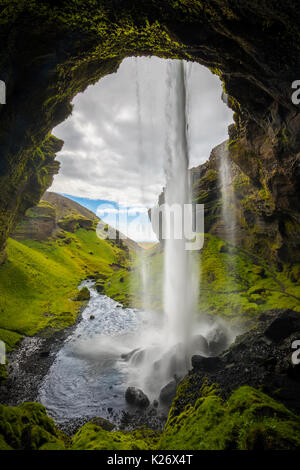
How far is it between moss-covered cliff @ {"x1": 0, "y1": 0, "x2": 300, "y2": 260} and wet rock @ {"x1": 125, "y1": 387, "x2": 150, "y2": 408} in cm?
2099

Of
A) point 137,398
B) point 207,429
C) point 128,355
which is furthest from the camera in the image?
point 128,355

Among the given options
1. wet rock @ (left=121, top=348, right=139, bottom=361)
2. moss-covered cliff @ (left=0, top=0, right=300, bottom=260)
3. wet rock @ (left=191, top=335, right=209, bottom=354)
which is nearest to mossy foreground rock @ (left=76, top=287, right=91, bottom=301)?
wet rock @ (left=121, top=348, right=139, bottom=361)

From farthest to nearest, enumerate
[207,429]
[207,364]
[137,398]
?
[137,398] < [207,364] < [207,429]

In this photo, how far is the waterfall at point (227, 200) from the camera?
54.0 metres

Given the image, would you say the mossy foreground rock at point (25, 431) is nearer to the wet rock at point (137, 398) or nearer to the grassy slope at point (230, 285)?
the wet rock at point (137, 398)

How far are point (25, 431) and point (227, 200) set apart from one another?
58432mm

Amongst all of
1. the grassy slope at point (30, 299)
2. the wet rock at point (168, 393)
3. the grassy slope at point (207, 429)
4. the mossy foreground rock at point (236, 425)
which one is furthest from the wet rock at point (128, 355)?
the grassy slope at point (30, 299)

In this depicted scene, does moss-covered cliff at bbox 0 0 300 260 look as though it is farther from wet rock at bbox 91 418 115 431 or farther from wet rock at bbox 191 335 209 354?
wet rock at bbox 91 418 115 431

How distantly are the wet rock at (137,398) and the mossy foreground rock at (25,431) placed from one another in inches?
295

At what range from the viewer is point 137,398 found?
15.9 meters

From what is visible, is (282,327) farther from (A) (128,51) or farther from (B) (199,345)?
(A) (128,51)

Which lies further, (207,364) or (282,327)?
(282,327)

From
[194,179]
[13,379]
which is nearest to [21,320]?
[13,379]

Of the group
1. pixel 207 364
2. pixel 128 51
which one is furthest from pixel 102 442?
pixel 128 51
